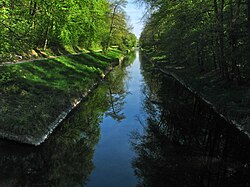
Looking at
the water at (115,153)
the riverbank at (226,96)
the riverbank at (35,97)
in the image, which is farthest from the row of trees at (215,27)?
the riverbank at (35,97)

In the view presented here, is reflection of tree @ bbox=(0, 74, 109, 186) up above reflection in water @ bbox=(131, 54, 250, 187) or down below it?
below

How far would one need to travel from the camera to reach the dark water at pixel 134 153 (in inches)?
411

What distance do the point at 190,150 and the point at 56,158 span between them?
6.53m

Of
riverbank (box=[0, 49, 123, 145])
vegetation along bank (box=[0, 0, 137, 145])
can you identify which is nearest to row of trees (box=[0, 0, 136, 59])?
vegetation along bank (box=[0, 0, 137, 145])

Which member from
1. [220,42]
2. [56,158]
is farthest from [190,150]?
[220,42]

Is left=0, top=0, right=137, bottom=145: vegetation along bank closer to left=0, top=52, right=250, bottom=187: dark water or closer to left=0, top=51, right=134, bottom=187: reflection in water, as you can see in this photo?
left=0, top=51, right=134, bottom=187: reflection in water

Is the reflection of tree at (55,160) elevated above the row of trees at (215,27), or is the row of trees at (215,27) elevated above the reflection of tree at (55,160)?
the row of trees at (215,27)

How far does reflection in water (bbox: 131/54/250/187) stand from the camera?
10.6 metres

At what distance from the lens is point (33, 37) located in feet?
34.8

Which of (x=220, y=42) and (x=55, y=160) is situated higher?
(x=220, y=42)

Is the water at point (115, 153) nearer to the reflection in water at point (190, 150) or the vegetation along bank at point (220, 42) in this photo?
the reflection in water at point (190, 150)

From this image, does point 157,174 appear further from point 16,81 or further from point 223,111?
point 16,81

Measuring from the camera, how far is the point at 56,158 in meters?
12.0

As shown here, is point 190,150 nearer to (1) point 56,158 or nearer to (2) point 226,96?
(1) point 56,158
